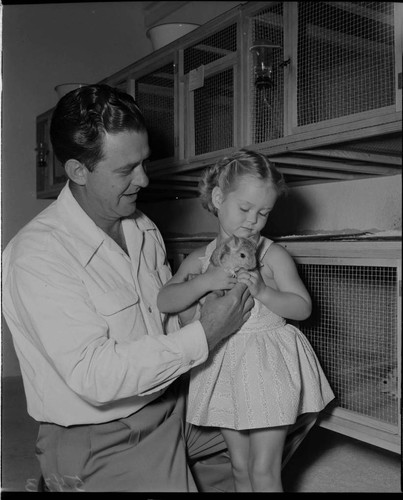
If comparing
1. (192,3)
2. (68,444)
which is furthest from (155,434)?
(192,3)

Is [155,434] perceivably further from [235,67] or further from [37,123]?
[37,123]

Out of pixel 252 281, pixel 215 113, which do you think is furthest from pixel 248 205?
pixel 215 113

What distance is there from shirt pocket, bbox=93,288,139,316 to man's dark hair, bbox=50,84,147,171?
333 millimetres

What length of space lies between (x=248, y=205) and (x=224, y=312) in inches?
11.2

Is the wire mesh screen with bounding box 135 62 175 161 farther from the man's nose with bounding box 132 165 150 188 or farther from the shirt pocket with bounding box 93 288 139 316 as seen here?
the shirt pocket with bounding box 93 288 139 316

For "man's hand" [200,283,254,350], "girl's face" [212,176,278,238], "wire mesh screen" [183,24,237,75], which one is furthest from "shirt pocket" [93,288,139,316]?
"wire mesh screen" [183,24,237,75]

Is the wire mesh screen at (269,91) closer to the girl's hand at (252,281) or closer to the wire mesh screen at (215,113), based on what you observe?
the wire mesh screen at (215,113)

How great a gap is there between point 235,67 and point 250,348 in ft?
3.27

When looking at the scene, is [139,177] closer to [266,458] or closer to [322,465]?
[266,458]

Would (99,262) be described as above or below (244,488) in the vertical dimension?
above

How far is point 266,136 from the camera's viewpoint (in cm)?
176

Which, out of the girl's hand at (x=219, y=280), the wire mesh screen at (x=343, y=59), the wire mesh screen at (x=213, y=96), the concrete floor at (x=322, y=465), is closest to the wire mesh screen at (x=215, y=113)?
the wire mesh screen at (x=213, y=96)

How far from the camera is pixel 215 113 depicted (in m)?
2.02

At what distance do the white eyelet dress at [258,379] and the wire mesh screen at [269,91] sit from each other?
50cm
